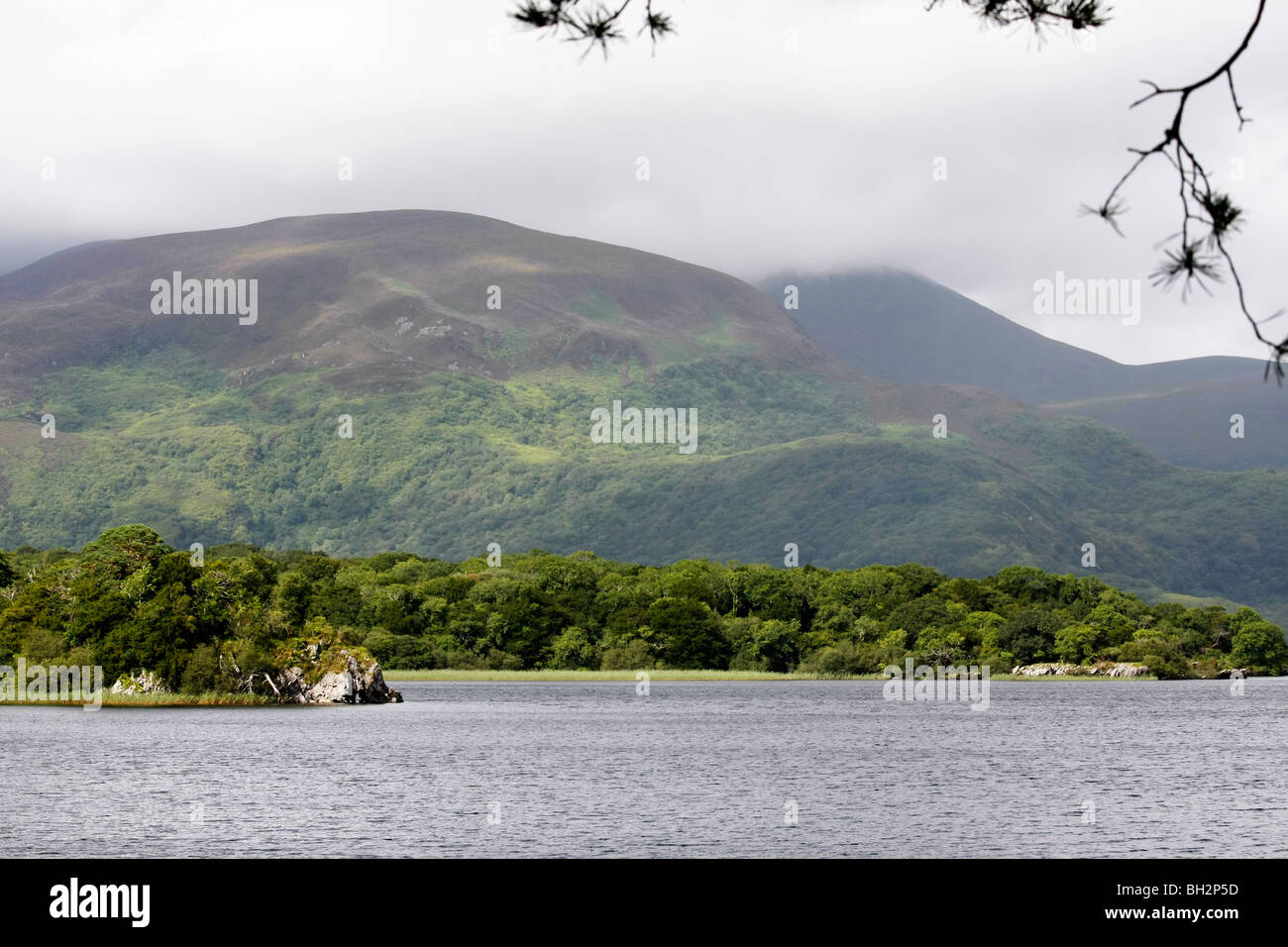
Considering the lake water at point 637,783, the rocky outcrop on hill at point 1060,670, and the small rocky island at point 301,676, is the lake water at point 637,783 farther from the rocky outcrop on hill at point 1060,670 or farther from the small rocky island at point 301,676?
the rocky outcrop on hill at point 1060,670

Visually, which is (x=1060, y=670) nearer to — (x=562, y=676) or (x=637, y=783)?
(x=562, y=676)

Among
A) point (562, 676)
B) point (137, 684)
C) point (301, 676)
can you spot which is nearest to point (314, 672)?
point (301, 676)

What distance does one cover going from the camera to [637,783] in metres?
76.6

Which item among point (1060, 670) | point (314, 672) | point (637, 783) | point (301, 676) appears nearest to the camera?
point (637, 783)

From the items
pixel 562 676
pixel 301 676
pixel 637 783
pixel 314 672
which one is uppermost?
pixel 314 672

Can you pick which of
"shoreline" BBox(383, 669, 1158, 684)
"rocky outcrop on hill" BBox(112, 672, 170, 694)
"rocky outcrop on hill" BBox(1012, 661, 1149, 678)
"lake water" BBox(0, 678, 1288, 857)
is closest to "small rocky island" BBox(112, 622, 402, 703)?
"rocky outcrop on hill" BBox(112, 672, 170, 694)

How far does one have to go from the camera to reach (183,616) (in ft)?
373

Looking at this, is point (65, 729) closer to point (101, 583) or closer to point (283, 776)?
point (101, 583)

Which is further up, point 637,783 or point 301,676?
point 301,676

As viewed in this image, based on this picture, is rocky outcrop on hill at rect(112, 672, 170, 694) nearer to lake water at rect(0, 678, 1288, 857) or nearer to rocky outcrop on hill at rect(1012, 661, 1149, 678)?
lake water at rect(0, 678, 1288, 857)

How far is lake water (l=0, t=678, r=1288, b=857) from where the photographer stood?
5638 centimetres

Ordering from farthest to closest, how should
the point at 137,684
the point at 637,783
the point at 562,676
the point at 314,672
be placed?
the point at 562,676
the point at 314,672
the point at 137,684
the point at 637,783
